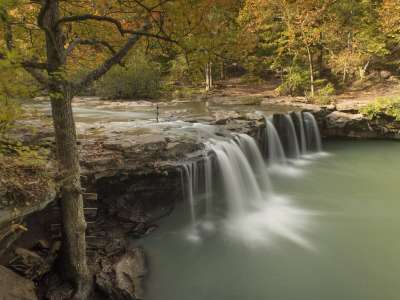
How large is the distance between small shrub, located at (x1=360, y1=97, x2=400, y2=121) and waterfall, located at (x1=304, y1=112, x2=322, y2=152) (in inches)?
99.8

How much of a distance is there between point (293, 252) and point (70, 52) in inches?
248

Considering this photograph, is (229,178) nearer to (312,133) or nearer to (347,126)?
(312,133)

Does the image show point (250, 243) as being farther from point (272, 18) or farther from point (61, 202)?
point (272, 18)

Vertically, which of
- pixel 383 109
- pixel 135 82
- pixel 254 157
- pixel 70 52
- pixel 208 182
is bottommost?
pixel 208 182

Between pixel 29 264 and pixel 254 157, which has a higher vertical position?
pixel 254 157

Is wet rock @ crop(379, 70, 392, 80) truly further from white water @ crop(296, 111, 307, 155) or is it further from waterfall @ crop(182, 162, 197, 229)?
waterfall @ crop(182, 162, 197, 229)

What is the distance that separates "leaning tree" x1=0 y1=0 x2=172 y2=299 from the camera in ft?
14.5

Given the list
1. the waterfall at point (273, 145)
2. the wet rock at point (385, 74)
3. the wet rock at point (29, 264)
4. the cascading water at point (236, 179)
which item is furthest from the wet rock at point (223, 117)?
the wet rock at point (385, 74)

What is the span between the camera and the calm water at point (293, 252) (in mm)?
6191

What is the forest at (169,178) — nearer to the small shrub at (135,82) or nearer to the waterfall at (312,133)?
the waterfall at (312,133)

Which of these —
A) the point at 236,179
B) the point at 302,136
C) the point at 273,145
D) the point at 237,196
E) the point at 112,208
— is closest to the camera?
the point at 112,208

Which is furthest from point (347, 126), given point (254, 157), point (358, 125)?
point (254, 157)

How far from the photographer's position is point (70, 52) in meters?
5.08

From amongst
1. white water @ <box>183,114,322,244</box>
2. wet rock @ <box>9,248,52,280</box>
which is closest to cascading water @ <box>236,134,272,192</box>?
white water @ <box>183,114,322,244</box>
